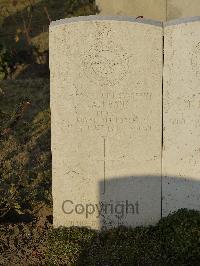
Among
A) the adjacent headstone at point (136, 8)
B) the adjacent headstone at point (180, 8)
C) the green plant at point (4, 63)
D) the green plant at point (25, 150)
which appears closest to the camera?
the green plant at point (25, 150)

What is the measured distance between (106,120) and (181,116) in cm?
73

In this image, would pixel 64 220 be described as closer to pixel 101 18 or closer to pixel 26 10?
pixel 101 18

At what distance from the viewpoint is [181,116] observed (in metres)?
4.79

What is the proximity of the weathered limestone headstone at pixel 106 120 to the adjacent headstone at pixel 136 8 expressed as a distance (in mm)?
4826

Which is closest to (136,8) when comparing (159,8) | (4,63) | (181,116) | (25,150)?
(159,8)

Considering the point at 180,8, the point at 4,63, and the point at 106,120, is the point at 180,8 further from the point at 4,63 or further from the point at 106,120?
the point at 106,120

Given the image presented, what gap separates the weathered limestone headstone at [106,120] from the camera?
4.54m

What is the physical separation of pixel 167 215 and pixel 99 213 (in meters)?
0.70

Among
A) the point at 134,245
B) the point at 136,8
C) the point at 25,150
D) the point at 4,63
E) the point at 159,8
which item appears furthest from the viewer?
the point at 136,8

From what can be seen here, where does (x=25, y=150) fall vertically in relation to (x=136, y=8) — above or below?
below

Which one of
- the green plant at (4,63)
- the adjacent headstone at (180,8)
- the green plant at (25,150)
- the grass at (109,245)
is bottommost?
the grass at (109,245)

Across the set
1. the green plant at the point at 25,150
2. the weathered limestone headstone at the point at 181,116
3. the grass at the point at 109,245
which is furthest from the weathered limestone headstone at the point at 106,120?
the green plant at the point at 25,150

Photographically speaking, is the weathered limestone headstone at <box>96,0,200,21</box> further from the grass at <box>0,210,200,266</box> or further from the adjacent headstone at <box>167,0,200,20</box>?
the grass at <box>0,210,200,266</box>

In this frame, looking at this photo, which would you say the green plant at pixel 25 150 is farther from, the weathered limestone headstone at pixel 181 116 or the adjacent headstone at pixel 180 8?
the adjacent headstone at pixel 180 8
